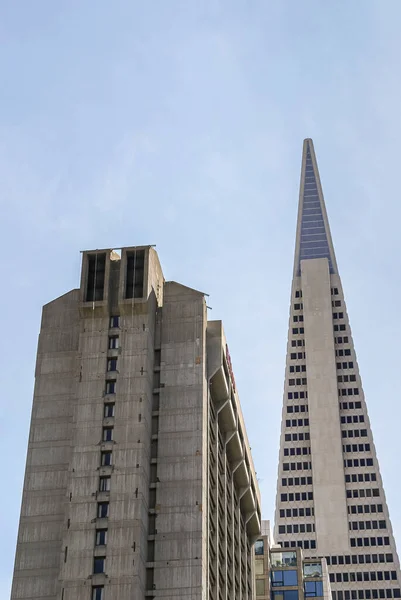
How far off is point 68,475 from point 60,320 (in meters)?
16.7

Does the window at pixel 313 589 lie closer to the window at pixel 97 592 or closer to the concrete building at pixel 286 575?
the concrete building at pixel 286 575

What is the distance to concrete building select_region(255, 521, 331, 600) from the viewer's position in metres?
146

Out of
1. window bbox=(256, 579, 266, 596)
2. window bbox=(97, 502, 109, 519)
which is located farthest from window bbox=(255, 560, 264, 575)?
window bbox=(97, 502, 109, 519)

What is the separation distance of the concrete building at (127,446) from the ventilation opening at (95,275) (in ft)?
0.43

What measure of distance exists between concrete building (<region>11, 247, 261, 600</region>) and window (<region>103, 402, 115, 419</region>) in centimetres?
34

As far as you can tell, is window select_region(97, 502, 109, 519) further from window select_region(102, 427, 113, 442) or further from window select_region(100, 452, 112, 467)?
window select_region(102, 427, 113, 442)

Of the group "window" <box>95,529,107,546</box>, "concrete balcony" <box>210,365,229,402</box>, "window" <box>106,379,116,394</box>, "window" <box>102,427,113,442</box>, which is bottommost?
"window" <box>95,529,107,546</box>

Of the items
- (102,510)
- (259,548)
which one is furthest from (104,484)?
(259,548)

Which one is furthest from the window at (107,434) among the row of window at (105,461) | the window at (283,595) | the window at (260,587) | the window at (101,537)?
the window at (283,595)

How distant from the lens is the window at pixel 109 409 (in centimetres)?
10412

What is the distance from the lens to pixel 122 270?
11000cm

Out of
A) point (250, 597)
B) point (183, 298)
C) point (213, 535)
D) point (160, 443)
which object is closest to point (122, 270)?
point (183, 298)

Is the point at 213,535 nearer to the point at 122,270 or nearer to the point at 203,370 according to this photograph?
the point at 203,370

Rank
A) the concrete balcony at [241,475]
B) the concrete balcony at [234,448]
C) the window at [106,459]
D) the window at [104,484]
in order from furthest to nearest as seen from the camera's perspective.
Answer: the concrete balcony at [241,475] → the concrete balcony at [234,448] → the window at [106,459] → the window at [104,484]
